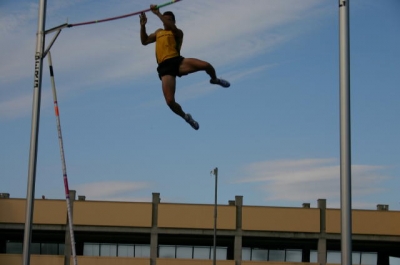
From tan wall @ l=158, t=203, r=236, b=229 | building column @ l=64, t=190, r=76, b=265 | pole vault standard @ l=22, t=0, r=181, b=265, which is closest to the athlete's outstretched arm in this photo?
pole vault standard @ l=22, t=0, r=181, b=265

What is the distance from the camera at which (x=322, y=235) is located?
4691 cm

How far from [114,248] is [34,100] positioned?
110 ft

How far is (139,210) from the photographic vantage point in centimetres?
4681

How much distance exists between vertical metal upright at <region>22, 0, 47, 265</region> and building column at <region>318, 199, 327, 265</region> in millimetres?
33725

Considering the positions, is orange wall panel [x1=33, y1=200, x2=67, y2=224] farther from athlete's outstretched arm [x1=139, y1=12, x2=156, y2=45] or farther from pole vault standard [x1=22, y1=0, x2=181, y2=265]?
athlete's outstretched arm [x1=139, y1=12, x2=156, y2=45]

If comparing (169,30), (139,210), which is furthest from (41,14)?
(139,210)

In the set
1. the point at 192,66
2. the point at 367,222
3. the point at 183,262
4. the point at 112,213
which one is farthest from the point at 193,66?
the point at 367,222

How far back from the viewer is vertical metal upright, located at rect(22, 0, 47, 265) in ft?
47.9

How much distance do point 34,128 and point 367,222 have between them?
3496 cm

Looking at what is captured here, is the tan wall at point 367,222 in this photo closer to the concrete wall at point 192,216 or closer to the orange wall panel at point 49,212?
the concrete wall at point 192,216

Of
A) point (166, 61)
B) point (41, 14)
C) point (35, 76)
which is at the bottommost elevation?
point (166, 61)

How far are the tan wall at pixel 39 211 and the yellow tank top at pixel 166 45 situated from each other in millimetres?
37498

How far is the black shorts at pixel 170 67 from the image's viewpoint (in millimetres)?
10031

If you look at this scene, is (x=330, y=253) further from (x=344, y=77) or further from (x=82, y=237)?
(x=344, y=77)
